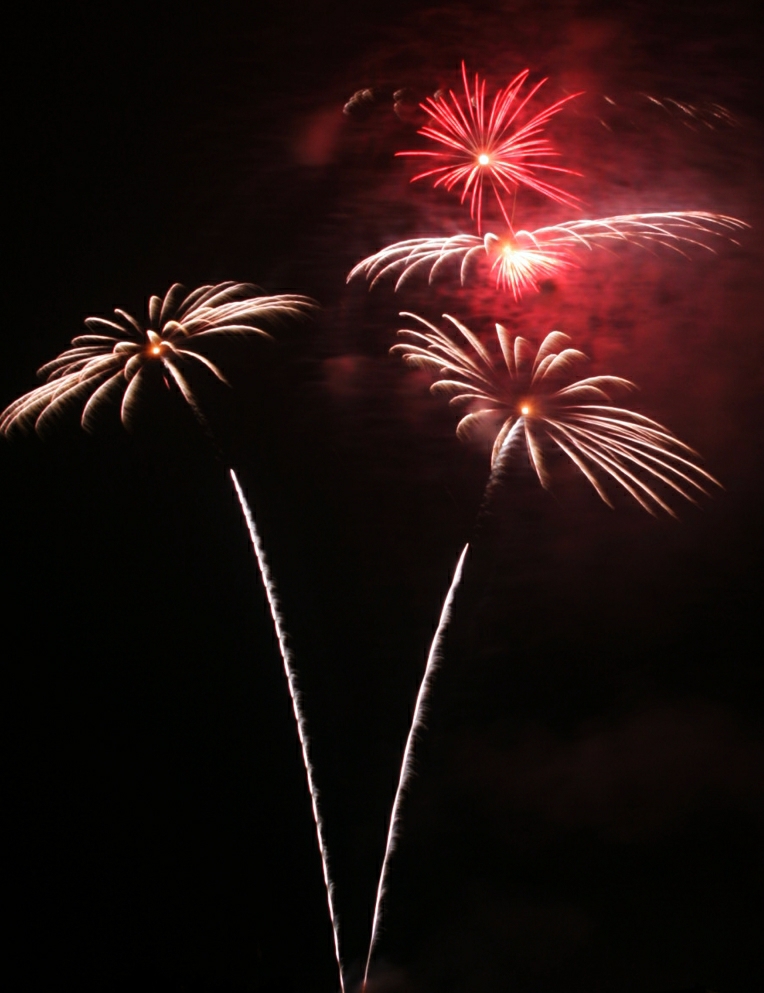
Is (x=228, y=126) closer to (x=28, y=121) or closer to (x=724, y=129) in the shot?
(x=28, y=121)

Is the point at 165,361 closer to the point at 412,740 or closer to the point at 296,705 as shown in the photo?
the point at 296,705

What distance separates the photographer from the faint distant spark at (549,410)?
3.38 m

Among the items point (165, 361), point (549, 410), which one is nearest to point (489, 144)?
point (549, 410)

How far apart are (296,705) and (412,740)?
46 cm

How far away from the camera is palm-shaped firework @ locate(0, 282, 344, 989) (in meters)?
3.40

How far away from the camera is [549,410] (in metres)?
3.36

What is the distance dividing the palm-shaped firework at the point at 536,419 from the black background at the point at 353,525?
8 cm

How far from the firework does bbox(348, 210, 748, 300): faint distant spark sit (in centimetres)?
40

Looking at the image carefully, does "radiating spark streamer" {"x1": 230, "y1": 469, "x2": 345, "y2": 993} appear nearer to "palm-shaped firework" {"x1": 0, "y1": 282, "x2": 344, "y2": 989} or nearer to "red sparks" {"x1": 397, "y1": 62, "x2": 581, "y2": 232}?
"palm-shaped firework" {"x1": 0, "y1": 282, "x2": 344, "y2": 989}

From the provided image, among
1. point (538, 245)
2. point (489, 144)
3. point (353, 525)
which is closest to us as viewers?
point (489, 144)

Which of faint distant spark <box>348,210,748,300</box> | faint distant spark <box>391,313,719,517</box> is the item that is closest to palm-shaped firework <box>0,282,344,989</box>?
faint distant spark <box>348,210,748,300</box>

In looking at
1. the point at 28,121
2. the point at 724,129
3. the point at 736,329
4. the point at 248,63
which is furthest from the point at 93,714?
the point at 724,129

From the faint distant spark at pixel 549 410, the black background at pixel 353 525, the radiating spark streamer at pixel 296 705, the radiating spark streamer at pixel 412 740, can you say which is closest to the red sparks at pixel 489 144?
the black background at pixel 353 525

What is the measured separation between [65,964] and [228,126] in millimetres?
3412
